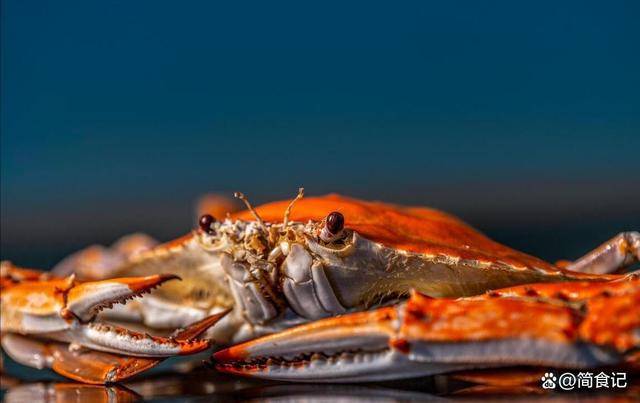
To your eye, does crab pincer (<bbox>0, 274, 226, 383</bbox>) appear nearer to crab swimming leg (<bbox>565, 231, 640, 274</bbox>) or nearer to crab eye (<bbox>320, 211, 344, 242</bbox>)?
crab eye (<bbox>320, 211, 344, 242</bbox>)

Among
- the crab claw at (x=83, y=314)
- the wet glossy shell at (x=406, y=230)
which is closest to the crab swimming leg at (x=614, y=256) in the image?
the wet glossy shell at (x=406, y=230)

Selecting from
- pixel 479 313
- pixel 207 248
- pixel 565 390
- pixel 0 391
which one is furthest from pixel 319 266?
pixel 0 391

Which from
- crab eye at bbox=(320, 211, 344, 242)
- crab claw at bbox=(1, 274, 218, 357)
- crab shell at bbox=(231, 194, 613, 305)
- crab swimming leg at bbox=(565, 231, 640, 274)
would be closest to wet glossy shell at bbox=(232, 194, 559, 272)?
crab shell at bbox=(231, 194, 613, 305)

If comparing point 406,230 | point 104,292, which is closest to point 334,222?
point 406,230

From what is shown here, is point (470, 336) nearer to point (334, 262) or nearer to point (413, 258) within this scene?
point (413, 258)

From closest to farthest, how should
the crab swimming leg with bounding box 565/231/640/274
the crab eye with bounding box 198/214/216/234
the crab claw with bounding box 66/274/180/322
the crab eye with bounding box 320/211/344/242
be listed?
1. the crab eye with bounding box 320/211/344/242
2. the crab claw with bounding box 66/274/180/322
3. the crab eye with bounding box 198/214/216/234
4. the crab swimming leg with bounding box 565/231/640/274

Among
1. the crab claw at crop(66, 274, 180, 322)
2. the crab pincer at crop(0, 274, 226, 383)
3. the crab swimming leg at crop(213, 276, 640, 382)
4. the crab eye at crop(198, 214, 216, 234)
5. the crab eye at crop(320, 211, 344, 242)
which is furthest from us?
the crab eye at crop(198, 214, 216, 234)

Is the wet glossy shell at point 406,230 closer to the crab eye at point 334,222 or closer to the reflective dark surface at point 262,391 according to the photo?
the crab eye at point 334,222
